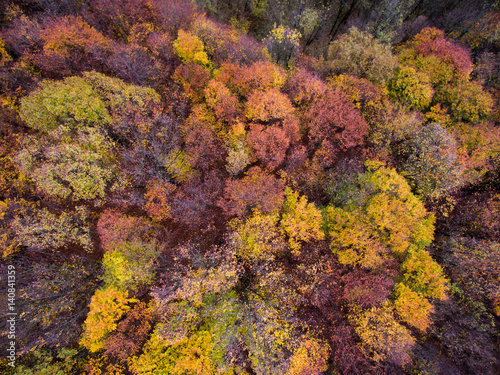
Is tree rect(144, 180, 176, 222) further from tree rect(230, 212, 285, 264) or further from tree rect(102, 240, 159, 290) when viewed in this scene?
tree rect(230, 212, 285, 264)

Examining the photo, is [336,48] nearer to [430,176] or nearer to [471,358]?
[430,176]

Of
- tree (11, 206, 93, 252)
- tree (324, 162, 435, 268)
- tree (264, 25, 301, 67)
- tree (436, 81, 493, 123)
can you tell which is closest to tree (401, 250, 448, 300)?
tree (324, 162, 435, 268)

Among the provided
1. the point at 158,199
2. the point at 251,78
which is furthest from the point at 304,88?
the point at 158,199

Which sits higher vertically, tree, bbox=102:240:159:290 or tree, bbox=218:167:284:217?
tree, bbox=218:167:284:217

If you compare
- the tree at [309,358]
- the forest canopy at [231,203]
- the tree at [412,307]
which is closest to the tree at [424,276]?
the forest canopy at [231,203]

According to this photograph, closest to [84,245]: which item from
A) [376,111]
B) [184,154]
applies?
[184,154]

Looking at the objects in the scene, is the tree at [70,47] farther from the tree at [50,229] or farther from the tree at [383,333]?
the tree at [383,333]
